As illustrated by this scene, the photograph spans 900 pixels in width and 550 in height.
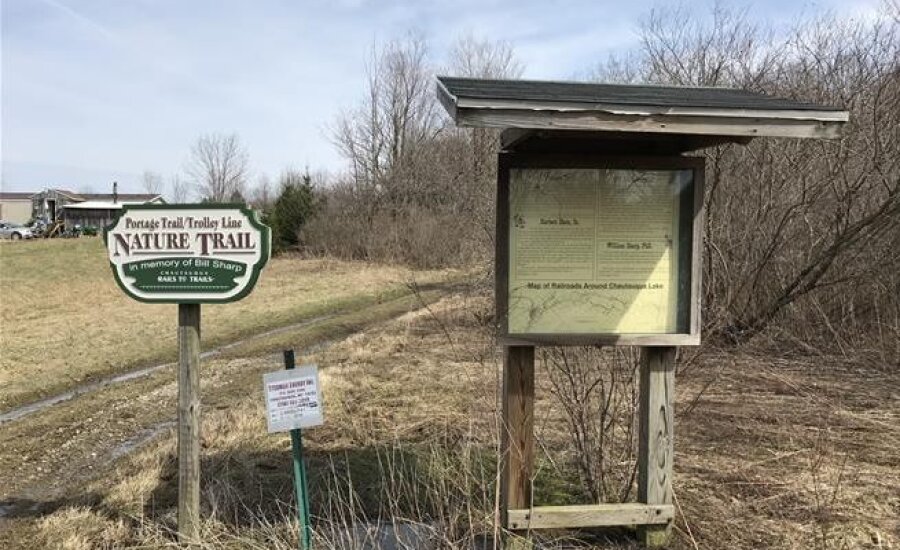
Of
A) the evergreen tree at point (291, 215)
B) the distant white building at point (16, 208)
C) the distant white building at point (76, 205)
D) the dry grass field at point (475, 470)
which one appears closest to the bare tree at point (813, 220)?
the dry grass field at point (475, 470)

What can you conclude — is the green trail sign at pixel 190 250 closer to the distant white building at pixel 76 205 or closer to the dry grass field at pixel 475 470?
the dry grass field at pixel 475 470

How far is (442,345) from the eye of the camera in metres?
10.8

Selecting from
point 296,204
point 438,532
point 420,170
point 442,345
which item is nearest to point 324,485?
point 438,532

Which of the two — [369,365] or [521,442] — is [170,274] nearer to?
[521,442]

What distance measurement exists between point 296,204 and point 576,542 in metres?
34.5

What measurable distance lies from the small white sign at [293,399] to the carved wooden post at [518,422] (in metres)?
1.02

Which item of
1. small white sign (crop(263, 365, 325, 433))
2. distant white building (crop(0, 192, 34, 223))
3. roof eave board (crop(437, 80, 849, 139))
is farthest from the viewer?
distant white building (crop(0, 192, 34, 223))

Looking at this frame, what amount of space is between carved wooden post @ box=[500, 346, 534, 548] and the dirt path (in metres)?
2.01

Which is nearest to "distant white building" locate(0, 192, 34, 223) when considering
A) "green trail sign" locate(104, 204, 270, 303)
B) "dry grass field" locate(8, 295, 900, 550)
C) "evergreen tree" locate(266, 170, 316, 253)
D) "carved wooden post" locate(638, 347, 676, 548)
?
"evergreen tree" locate(266, 170, 316, 253)

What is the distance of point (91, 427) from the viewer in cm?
678

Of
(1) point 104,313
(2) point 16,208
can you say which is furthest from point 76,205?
(1) point 104,313

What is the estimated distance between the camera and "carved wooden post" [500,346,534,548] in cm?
371

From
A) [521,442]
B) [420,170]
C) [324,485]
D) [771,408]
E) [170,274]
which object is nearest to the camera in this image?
[521,442]

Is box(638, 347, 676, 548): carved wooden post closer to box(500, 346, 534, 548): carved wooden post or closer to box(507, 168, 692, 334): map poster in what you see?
box(507, 168, 692, 334): map poster
